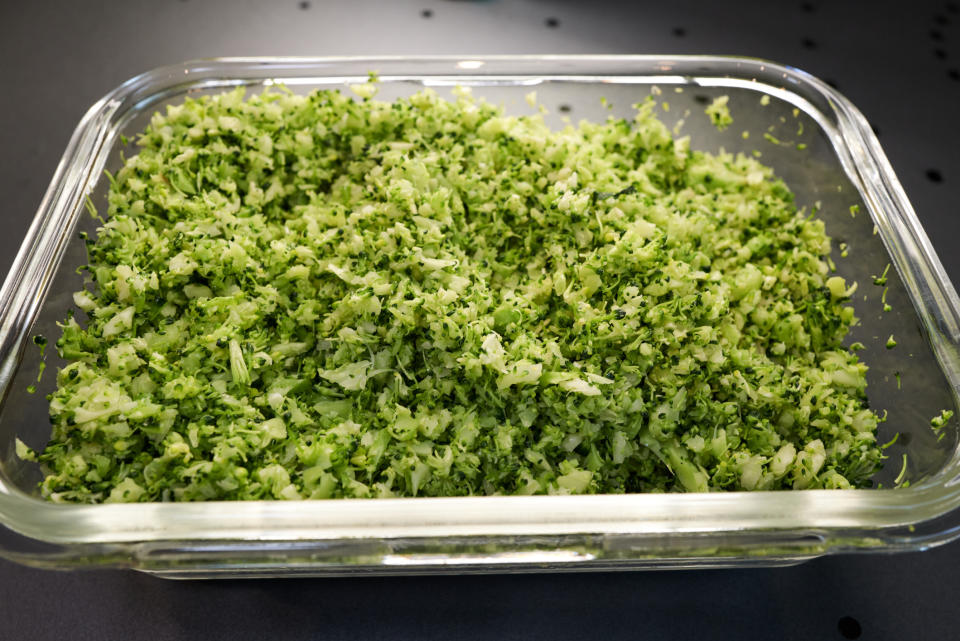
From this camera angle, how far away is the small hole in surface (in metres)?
1.05

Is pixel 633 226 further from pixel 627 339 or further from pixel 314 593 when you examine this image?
pixel 314 593

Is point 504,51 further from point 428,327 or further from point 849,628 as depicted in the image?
point 849,628

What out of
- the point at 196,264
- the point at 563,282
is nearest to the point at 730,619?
the point at 563,282

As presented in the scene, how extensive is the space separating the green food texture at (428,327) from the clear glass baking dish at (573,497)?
57mm

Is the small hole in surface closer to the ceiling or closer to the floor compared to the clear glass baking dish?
closer to the floor

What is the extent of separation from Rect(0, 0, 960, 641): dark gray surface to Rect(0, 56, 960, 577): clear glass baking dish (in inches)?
3.8

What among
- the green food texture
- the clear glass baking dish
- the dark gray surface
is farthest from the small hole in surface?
the green food texture

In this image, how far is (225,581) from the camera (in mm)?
1053

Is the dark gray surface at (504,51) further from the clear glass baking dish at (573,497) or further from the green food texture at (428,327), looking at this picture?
the green food texture at (428,327)

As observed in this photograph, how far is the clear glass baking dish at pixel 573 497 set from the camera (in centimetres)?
84

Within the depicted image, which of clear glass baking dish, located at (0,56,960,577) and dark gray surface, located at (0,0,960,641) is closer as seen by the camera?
clear glass baking dish, located at (0,56,960,577)

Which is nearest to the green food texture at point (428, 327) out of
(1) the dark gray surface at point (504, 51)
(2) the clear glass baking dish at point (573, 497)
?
(2) the clear glass baking dish at point (573, 497)

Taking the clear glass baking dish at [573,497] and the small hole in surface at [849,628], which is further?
the small hole in surface at [849,628]

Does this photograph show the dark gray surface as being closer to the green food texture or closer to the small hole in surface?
the small hole in surface
